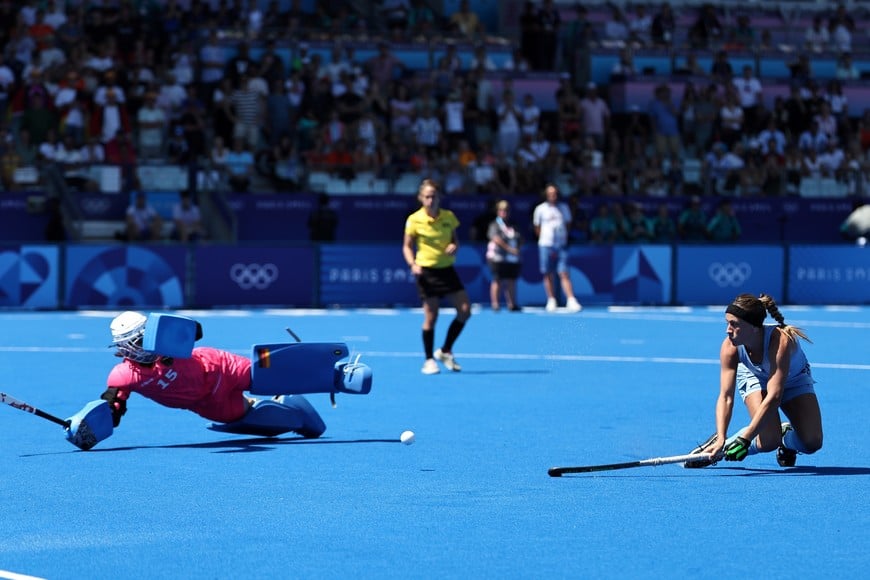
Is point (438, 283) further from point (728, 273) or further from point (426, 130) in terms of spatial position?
point (426, 130)

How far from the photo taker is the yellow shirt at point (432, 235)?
1730cm

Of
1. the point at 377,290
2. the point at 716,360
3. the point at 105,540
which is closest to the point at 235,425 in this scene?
the point at 105,540

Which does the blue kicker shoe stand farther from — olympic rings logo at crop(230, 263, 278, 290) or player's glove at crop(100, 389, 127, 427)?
olympic rings logo at crop(230, 263, 278, 290)

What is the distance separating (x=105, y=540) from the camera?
26.7ft

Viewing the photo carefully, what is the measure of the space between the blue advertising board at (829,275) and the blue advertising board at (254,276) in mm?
9240

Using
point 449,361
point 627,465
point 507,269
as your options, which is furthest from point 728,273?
point 627,465

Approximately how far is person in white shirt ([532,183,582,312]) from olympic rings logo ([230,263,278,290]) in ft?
15.5

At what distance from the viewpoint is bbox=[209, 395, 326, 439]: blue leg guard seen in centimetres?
1197

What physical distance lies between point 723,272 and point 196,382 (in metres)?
19.8

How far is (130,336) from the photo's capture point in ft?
36.3

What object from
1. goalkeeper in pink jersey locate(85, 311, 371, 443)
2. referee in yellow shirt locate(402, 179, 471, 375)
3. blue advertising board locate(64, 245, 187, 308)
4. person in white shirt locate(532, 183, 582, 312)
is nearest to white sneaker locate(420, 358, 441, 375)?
referee in yellow shirt locate(402, 179, 471, 375)

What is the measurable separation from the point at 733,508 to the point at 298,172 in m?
21.4

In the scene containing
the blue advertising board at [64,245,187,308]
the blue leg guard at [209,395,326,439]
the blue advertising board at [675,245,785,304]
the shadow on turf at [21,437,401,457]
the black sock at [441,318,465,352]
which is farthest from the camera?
the blue advertising board at [675,245,785,304]

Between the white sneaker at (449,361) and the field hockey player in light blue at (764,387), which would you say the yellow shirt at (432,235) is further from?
the field hockey player in light blue at (764,387)
